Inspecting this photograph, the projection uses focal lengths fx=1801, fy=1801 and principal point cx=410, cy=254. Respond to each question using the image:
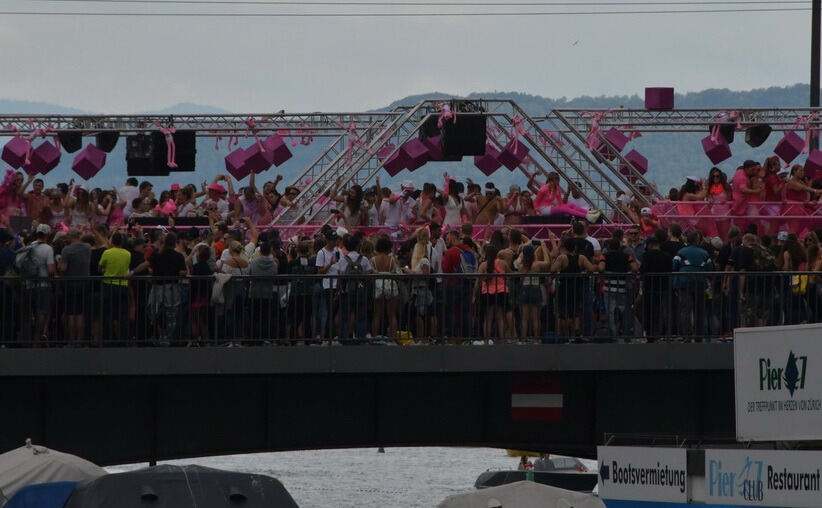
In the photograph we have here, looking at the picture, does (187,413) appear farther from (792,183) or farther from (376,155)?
(792,183)

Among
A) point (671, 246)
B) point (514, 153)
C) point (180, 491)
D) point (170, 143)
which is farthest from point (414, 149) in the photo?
point (180, 491)

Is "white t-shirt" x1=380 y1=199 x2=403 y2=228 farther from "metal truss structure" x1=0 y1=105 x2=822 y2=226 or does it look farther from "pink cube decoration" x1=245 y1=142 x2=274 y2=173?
"pink cube decoration" x1=245 y1=142 x2=274 y2=173

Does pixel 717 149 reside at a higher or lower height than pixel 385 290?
higher

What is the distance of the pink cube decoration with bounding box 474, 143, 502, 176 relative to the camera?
3309 centimetres

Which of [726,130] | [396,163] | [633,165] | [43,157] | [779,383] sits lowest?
[779,383]

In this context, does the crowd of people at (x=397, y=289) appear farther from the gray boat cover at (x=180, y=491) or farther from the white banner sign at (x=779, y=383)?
the gray boat cover at (x=180, y=491)

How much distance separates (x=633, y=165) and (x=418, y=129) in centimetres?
626

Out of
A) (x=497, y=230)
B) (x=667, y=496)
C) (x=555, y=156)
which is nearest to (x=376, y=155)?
(x=555, y=156)

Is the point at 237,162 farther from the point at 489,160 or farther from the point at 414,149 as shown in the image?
the point at 489,160

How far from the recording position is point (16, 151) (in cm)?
3253

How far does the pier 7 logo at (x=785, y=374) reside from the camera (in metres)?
21.1

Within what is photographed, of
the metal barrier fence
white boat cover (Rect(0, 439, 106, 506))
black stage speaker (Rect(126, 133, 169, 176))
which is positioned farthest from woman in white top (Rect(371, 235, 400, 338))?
black stage speaker (Rect(126, 133, 169, 176))

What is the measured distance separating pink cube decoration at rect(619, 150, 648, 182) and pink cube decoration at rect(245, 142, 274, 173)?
6.60 metres

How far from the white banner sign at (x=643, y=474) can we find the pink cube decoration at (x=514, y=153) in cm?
956
